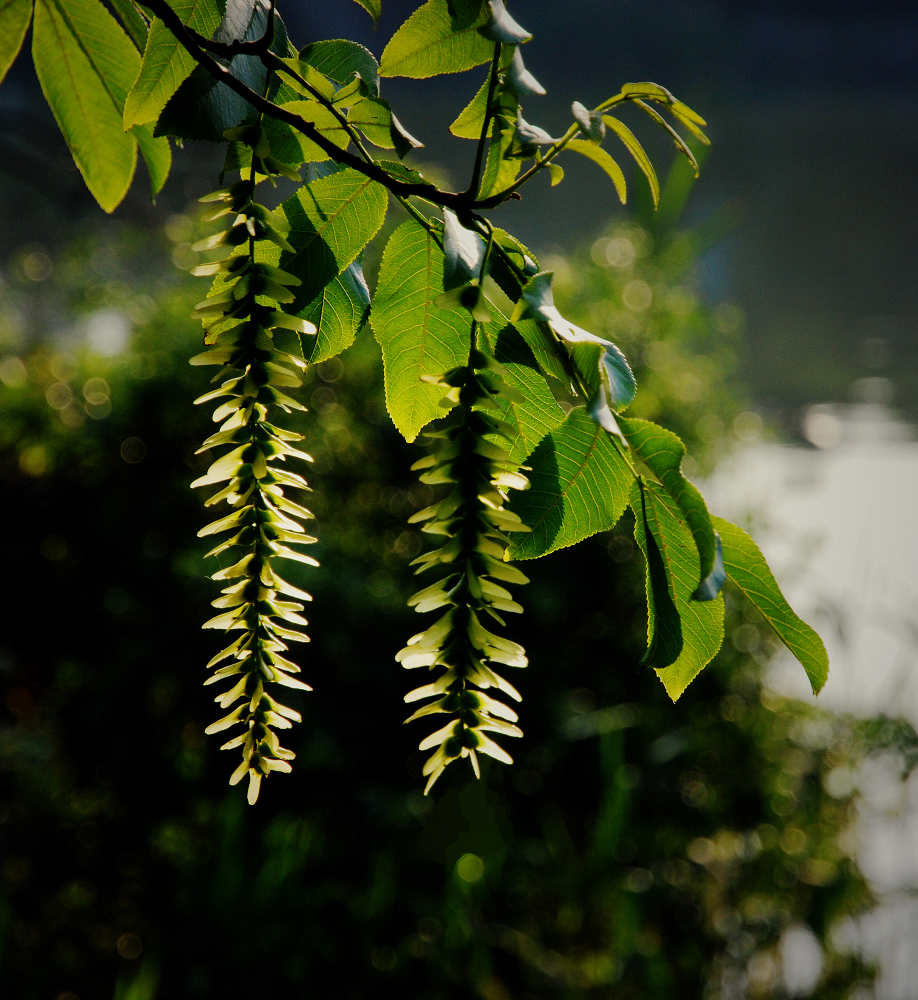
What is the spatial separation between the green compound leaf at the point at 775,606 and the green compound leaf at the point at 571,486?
4cm

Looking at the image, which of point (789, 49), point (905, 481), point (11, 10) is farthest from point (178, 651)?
point (789, 49)

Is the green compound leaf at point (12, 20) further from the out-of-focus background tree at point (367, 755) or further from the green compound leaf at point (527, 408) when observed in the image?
the out-of-focus background tree at point (367, 755)

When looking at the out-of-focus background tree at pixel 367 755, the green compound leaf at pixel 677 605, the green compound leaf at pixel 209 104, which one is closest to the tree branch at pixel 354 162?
the green compound leaf at pixel 209 104

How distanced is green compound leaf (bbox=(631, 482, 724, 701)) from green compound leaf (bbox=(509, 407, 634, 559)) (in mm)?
12

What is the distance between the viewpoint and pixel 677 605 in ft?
1.14

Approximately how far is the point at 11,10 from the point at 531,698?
6.27ft

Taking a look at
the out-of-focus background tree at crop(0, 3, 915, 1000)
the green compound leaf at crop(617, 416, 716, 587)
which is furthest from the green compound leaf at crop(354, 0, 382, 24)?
the out-of-focus background tree at crop(0, 3, 915, 1000)

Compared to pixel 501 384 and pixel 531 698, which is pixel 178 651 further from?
pixel 501 384

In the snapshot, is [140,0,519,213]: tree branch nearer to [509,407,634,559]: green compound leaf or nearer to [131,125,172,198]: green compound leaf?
[509,407,634,559]: green compound leaf

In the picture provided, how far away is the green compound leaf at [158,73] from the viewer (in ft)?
1.29

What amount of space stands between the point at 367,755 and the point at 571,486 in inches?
71.4

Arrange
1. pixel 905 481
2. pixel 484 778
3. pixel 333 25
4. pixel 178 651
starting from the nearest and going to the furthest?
pixel 484 778 < pixel 178 651 < pixel 333 25 < pixel 905 481

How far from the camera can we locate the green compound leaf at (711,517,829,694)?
344mm

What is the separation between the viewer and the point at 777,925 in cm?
186
